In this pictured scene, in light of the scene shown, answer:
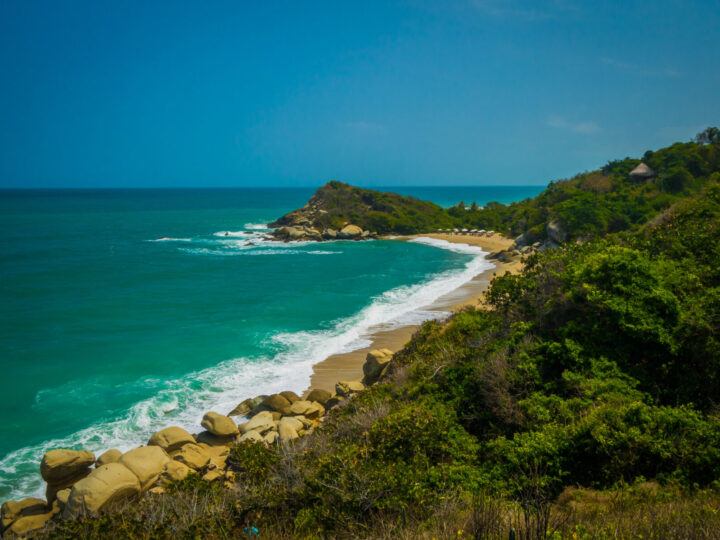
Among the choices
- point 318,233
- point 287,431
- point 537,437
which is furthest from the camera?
point 318,233

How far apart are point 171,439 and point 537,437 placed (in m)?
10.1

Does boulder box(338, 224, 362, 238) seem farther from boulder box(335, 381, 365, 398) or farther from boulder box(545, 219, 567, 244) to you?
boulder box(335, 381, 365, 398)

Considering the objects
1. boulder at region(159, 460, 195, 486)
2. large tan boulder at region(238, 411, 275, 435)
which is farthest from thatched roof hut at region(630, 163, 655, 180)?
boulder at region(159, 460, 195, 486)

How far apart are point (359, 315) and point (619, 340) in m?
17.7

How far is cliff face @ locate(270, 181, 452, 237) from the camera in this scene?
7444 centimetres

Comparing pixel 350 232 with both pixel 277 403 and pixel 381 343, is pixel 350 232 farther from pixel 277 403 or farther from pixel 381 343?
pixel 277 403

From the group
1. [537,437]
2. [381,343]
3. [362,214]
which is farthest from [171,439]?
[362,214]

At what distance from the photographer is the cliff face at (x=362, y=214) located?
74.4 metres

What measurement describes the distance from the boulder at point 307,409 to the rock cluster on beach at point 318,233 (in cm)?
5108

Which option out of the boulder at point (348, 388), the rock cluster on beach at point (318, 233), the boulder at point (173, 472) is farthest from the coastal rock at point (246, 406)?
the rock cluster on beach at point (318, 233)

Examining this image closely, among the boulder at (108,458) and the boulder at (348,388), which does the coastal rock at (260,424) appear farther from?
the boulder at (108,458)

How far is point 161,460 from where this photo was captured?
11.7m

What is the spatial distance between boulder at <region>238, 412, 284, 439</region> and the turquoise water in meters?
1.96

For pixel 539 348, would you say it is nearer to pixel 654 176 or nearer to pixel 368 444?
pixel 368 444
